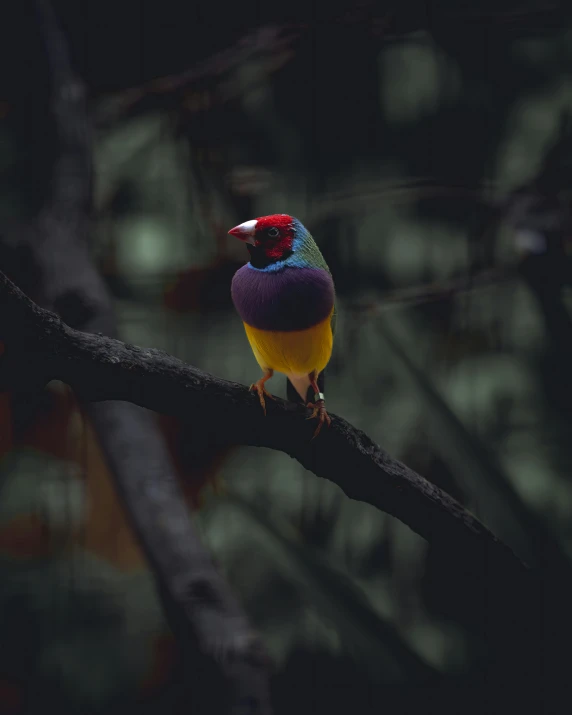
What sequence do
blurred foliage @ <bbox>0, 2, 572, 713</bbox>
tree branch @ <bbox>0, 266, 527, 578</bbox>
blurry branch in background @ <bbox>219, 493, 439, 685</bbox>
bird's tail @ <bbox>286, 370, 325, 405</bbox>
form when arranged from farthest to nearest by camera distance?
blurred foliage @ <bbox>0, 2, 572, 713</bbox> → blurry branch in background @ <bbox>219, 493, 439, 685</bbox> → bird's tail @ <bbox>286, 370, 325, 405</bbox> → tree branch @ <bbox>0, 266, 527, 578</bbox>

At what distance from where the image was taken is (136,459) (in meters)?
1.20

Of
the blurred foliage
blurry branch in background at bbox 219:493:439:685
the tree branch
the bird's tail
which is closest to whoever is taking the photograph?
the tree branch

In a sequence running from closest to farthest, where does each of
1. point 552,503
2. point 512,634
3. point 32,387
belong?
point 32,387, point 512,634, point 552,503

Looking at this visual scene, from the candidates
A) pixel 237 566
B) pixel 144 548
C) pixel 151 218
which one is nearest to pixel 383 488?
pixel 144 548

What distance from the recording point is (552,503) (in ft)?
4.87

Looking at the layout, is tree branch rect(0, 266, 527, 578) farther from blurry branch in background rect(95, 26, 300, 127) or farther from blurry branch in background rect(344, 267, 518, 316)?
blurry branch in background rect(95, 26, 300, 127)

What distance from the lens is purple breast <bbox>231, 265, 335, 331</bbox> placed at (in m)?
0.72

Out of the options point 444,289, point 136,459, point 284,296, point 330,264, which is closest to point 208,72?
point 330,264

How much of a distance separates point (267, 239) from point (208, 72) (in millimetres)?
945

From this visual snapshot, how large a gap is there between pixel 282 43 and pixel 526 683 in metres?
1.36

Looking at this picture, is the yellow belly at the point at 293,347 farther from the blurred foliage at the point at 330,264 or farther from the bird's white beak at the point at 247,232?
the blurred foliage at the point at 330,264

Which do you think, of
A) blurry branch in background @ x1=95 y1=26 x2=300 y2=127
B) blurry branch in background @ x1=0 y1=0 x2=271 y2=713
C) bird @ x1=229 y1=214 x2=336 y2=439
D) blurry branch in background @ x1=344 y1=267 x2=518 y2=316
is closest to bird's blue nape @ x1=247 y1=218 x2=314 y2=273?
bird @ x1=229 y1=214 x2=336 y2=439

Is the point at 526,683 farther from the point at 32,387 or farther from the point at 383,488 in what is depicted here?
the point at 32,387

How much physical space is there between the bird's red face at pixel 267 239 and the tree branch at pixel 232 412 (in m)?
0.17
